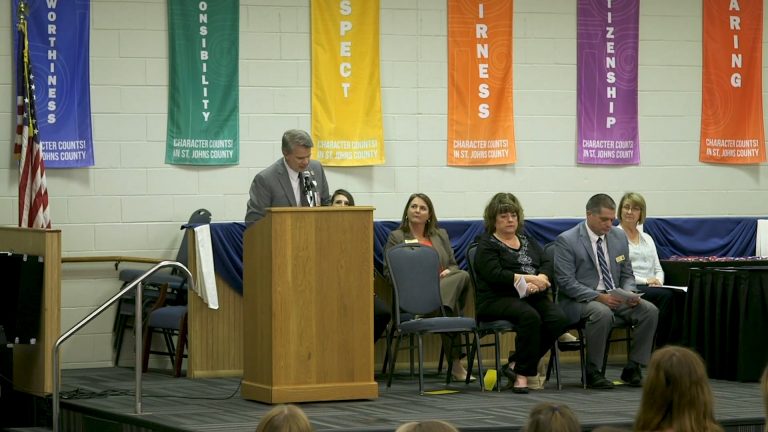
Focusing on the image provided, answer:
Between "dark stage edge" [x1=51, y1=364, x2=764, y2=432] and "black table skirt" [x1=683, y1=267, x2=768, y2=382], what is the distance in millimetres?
151

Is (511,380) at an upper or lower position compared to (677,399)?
lower

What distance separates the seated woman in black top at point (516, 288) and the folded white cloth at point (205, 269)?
183cm

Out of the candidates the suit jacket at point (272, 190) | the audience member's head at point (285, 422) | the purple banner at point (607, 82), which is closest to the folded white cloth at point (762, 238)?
the purple banner at point (607, 82)

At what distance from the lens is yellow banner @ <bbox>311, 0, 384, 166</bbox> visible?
9352 millimetres

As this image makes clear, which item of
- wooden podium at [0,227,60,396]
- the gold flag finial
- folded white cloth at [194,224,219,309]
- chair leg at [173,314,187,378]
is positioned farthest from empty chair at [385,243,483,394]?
the gold flag finial

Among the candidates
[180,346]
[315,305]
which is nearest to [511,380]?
[315,305]

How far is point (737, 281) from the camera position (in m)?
7.85

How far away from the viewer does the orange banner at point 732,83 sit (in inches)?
405

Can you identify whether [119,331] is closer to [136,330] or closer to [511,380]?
[136,330]

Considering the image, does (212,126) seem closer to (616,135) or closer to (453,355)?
(453,355)

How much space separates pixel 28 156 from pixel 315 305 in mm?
2636

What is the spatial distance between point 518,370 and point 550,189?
280cm

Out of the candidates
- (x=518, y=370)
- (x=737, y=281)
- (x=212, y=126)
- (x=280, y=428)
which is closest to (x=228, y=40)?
(x=212, y=126)

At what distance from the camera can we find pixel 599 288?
7.97 metres
